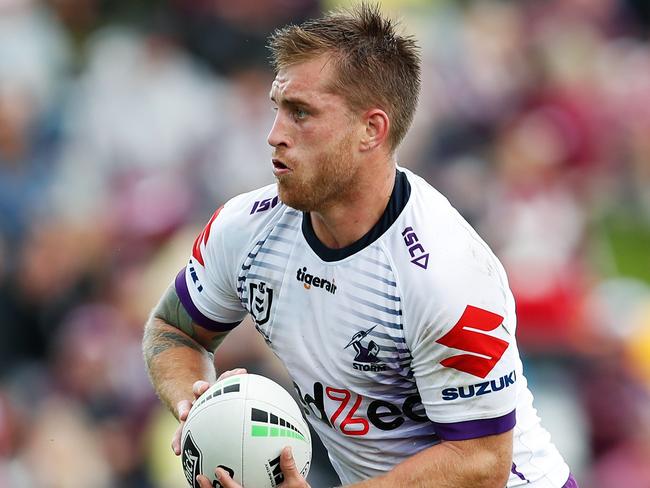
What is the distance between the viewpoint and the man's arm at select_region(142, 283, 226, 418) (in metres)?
5.59

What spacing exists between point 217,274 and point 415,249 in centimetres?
108

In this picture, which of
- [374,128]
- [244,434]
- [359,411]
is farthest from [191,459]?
[374,128]

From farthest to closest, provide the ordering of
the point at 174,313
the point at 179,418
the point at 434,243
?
1. the point at 174,313
2. the point at 179,418
3. the point at 434,243

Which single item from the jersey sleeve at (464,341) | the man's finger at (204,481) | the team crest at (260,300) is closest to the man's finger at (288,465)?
the man's finger at (204,481)

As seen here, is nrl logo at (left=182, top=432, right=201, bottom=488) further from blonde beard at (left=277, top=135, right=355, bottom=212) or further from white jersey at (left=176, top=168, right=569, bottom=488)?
blonde beard at (left=277, top=135, right=355, bottom=212)

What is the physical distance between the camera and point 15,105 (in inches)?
428

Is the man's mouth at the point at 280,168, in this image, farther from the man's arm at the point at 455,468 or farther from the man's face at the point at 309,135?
the man's arm at the point at 455,468

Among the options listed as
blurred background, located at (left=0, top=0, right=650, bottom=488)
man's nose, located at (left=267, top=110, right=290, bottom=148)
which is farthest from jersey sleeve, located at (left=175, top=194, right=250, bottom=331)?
blurred background, located at (left=0, top=0, right=650, bottom=488)

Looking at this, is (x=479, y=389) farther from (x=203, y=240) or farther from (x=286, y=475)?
(x=203, y=240)

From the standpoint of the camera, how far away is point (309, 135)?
4824mm

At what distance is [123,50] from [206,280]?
686 cm

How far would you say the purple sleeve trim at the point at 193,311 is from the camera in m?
5.68

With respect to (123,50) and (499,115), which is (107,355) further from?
(499,115)

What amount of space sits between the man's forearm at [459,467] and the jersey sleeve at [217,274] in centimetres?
117
